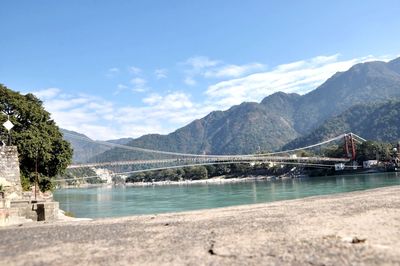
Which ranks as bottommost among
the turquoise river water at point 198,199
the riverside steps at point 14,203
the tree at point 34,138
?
the turquoise river water at point 198,199

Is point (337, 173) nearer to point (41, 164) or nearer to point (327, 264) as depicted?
point (41, 164)

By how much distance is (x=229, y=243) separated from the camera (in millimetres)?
5270

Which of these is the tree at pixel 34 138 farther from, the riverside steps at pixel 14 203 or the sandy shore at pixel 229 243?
the sandy shore at pixel 229 243

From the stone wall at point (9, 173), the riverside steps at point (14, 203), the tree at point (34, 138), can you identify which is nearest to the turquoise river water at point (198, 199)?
the tree at point (34, 138)

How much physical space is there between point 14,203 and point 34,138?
17126 millimetres

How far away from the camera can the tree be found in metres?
27.6

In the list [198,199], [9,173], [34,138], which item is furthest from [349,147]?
[9,173]

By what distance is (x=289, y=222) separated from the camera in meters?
6.85

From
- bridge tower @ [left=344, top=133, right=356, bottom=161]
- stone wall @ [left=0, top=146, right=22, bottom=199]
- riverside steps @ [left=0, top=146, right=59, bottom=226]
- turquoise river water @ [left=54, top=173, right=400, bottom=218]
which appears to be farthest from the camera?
bridge tower @ [left=344, top=133, right=356, bottom=161]

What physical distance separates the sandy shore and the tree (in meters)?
21.4

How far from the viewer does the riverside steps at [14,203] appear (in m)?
10.6

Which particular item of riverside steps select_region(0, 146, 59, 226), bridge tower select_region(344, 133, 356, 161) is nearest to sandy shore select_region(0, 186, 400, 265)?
riverside steps select_region(0, 146, 59, 226)

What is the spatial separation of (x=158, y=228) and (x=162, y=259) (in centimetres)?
264

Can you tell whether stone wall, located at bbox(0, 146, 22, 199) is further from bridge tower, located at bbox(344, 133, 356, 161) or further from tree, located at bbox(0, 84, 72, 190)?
bridge tower, located at bbox(344, 133, 356, 161)
